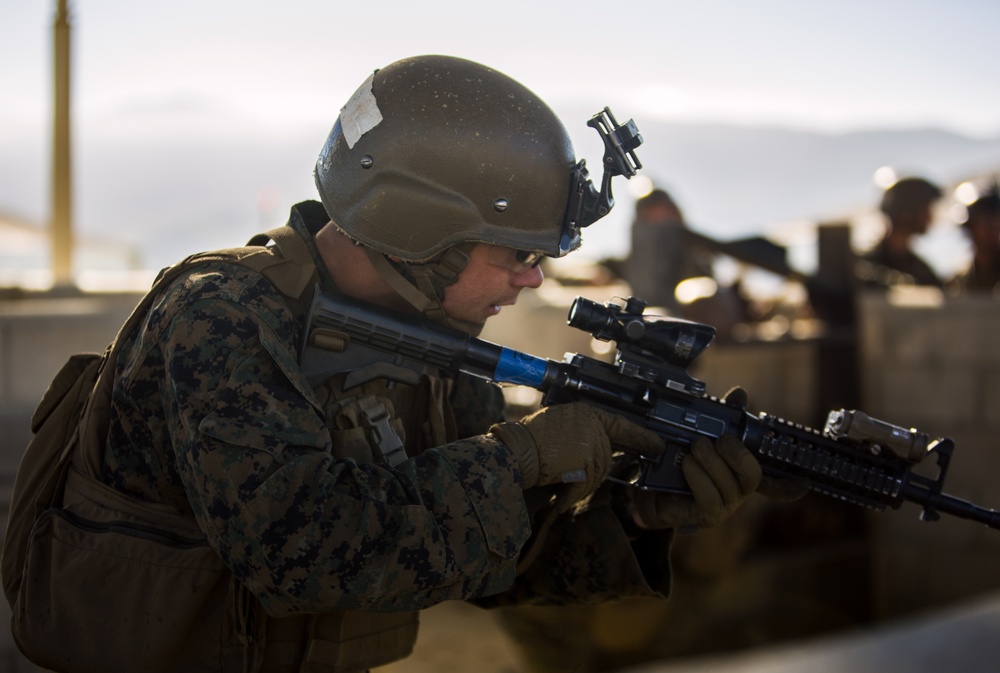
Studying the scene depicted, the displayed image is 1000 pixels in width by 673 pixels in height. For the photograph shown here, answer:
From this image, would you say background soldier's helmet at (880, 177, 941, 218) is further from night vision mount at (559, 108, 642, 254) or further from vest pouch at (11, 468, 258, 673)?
vest pouch at (11, 468, 258, 673)

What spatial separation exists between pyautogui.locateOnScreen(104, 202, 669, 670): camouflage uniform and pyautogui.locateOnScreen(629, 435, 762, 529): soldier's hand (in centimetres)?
59

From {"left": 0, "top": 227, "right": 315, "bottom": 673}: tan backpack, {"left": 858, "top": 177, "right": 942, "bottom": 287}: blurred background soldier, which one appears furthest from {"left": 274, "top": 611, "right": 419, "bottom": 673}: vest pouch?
{"left": 858, "top": 177, "right": 942, "bottom": 287}: blurred background soldier

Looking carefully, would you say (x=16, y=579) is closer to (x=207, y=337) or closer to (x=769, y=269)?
(x=207, y=337)

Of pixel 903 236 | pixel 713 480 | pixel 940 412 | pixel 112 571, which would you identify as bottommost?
pixel 940 412

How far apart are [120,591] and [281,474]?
1.64 ft

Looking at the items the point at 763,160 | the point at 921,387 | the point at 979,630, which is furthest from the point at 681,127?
the point at 979,630

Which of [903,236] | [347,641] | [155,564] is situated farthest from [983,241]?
[155,564]

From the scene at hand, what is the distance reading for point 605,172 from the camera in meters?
2.54

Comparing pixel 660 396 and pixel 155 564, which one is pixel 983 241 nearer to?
pixel 660 396

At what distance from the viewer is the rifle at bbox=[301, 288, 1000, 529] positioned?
2422 millimetres

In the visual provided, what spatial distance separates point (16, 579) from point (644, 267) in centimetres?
453

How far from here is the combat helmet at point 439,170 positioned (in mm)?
2383

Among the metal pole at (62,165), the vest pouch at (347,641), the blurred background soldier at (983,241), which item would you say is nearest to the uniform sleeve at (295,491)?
the vest pouch at (347,641)

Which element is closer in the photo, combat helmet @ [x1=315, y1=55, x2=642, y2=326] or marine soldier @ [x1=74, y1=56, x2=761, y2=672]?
marine soldier @ [x1=74, y1=56, x2=761, y2=672]
